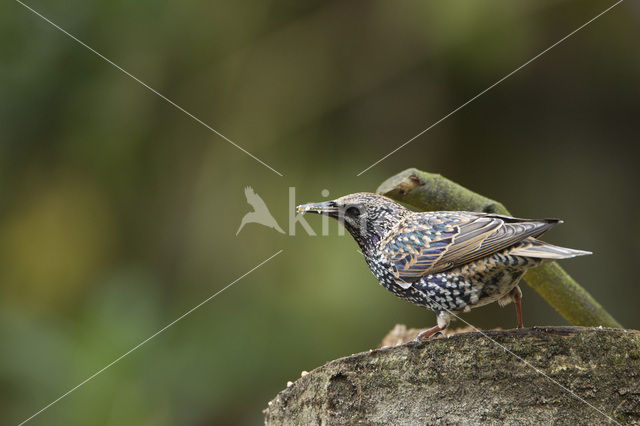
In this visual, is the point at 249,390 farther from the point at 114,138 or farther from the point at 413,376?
the point at 413,376

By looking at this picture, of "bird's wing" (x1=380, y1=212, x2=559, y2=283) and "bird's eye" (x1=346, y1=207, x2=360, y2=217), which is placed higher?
"bird's eye" (x1=346, y1=207, x2=360, y2=217)

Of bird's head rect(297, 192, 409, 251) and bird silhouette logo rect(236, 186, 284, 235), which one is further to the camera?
bird silhouette logo rect(236, 186, 284, 235)

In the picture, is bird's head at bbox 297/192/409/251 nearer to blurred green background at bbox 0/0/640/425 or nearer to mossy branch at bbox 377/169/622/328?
mossy branch at bbox 377/169/622/328

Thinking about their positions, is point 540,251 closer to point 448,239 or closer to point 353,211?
point 448,239

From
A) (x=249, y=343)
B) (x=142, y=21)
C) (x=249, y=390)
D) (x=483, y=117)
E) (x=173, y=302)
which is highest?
(x=142, y=21)

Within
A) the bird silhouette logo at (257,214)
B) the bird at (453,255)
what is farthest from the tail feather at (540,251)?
the bird silhouette logo at (257,214)

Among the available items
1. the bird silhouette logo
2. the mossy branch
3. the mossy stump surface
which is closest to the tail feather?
the mossy stump surface

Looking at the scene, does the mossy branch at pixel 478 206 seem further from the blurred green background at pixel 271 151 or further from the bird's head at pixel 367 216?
the blurred green background at pixel 271 151

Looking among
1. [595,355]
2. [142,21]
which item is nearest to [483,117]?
[142,21]
